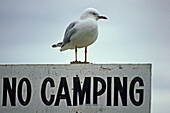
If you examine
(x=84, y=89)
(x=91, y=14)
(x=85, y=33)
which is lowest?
(x=84, y=89)

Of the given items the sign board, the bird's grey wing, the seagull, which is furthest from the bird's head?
the sign board

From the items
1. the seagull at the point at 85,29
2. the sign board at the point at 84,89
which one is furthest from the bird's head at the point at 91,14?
the sign board at the point at 84,89

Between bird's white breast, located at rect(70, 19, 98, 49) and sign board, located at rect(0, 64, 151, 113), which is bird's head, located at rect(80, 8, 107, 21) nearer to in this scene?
bird's white breast, located at rect(70, 19, 98, 49)

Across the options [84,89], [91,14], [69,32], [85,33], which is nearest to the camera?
[84,89]

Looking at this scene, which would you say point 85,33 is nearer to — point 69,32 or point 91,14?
point 91,14

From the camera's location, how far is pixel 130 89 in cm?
310

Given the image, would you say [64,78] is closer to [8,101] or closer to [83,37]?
[8,101]

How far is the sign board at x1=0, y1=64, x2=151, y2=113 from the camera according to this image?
10.1 feet

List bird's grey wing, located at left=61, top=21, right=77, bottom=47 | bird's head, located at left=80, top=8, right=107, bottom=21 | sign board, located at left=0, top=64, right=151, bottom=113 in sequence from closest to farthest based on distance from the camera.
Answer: sign board, located at left=0, top=64, right=151, bottom=113
bird's head, located at left=80, top=8, right=107, bottom=21
bird's grey wing, located at left=61, top=21, right=77, bottom=47

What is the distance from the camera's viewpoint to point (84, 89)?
310 centimetres

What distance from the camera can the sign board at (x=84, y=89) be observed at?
10.1 ft

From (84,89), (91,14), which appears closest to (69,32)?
(91,14)

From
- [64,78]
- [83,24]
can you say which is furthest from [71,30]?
[64,78]

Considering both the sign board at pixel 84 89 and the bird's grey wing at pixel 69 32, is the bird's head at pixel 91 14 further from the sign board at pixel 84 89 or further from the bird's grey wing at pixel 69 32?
the sign board at pixel 84 89
